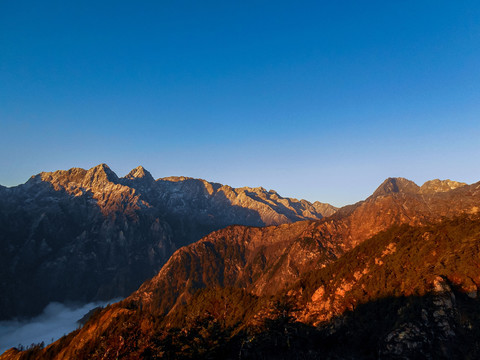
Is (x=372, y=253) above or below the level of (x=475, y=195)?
below

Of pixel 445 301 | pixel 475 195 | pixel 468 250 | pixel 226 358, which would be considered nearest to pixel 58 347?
pixel 226 358

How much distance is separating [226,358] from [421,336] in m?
53.9

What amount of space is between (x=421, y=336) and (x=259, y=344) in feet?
153

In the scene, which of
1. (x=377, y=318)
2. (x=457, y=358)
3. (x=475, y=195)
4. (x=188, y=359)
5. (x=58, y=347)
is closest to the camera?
(x=457, y=358)

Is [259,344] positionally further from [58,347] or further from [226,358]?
[58,347]

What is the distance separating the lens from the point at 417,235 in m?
126

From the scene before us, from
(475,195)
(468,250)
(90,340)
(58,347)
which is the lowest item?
(58,347)

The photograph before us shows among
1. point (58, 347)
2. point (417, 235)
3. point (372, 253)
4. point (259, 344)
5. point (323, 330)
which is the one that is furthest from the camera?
point (58, 347)

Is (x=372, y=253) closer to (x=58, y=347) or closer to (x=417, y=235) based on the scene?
(x=417, y=235)

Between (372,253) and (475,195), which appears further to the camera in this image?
(475,195)

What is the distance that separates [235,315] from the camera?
566 ft

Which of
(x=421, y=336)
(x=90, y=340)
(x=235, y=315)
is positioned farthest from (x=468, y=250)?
(x=90, y=340)

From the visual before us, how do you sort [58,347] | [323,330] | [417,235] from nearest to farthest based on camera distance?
[323,330] → [417,235] → [58,347]

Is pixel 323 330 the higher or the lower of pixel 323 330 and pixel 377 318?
the lower
